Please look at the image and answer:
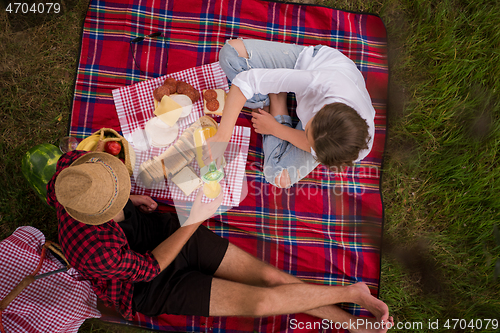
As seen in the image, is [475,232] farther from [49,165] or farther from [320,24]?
[49,165]

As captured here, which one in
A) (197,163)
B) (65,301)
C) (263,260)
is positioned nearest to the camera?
(65,301)

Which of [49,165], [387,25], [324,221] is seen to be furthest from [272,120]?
[49,165]

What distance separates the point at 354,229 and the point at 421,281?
0.67m

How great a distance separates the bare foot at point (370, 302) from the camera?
1948mm

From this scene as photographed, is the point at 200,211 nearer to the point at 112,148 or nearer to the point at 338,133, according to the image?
the point at 112,148

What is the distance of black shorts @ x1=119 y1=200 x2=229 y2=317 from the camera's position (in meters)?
1.71

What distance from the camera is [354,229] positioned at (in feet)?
7.18

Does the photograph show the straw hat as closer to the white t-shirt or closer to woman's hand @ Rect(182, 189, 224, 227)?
woman's hand @ Rect(182, 189, 224, 227)

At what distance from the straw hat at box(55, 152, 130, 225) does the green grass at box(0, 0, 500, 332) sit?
120 cm

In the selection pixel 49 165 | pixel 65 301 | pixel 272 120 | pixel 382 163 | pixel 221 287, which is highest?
pixel 272 120

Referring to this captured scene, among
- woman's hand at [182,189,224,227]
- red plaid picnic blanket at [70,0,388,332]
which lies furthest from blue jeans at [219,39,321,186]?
woman's hand at [182,189,224,227]

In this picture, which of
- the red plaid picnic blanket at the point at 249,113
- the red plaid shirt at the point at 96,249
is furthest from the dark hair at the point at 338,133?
the red plaid shirt at the point at 96,249

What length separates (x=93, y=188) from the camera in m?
1.17

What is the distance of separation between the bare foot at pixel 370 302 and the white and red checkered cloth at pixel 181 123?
104cm
